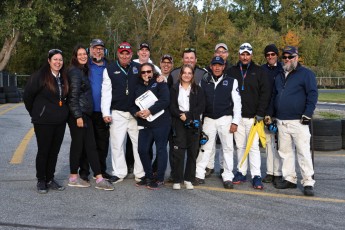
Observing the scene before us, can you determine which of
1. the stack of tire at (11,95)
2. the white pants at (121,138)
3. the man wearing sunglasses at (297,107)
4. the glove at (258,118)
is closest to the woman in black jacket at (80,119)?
the white pants at (121,138)

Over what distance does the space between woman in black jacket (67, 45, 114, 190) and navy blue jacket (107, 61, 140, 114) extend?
13.9 inches

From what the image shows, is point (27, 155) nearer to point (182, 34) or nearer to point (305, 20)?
point (182, 34)

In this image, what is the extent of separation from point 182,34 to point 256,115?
49.5m

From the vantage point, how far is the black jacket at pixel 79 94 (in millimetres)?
5758

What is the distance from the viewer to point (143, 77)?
605 cm

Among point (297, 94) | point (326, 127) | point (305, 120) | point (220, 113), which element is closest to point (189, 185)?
point (220, 113)

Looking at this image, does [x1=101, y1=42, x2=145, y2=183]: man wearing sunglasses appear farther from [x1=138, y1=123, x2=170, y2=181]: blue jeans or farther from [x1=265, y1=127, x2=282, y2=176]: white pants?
[x1=265, y1=127, x2=282, y2=176]: white pants

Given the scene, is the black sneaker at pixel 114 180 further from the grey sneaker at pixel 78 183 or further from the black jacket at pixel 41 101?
the black jacket at pixel 41 101

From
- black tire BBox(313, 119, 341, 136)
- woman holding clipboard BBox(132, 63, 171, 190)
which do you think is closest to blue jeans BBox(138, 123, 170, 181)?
woman holding clipboard BBox(132, 63, 171, 190)

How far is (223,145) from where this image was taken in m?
6.40

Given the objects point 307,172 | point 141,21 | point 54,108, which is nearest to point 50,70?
point 54,108

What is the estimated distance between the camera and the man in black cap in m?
6.19

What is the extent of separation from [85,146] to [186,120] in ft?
4.98

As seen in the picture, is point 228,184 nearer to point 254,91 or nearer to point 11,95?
point 254,91
